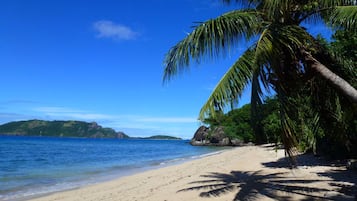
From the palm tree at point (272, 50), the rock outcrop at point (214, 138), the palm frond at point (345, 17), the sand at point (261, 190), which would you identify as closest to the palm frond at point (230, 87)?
the palm tree at point (272, 50)

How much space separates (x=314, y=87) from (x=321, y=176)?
6.05 m

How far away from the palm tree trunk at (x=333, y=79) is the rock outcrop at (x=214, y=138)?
75149 mm

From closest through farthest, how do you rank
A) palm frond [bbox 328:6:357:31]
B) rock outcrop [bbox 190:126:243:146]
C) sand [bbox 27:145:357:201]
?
1. palm frond [bbox 328:6:357:31]
2. sand [bbox 27:145:357:201]
3. rock outcrop [bbox 190:126:243:146]

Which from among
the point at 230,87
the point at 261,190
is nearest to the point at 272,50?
the point at 230,87

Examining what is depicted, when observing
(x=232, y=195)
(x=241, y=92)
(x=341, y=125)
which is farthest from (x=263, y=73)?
(x=232, y=195)

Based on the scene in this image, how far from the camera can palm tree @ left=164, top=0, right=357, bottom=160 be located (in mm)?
5863

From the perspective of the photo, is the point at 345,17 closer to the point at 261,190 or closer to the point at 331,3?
the point at 331,3

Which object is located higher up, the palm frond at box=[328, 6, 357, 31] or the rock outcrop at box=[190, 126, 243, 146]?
the rock outcrop at box=[190, 126, 243, 146]

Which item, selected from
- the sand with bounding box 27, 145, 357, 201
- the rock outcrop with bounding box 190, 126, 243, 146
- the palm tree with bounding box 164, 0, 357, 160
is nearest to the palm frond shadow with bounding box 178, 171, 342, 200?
the sand with bounding box 27, 145, 357, 201

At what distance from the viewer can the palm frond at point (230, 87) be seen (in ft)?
19.2

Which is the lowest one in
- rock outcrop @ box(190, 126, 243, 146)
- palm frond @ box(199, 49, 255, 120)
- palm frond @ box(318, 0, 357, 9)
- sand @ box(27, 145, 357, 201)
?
sand @ box(27, 145, 357, 201)

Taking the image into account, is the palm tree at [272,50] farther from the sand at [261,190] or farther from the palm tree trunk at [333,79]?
the sand at [261,190]

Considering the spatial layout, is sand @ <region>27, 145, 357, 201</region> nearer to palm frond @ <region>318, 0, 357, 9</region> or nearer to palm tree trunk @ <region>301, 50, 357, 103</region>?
palm tree trunk @ <region>301, 50, 357, 103</region>

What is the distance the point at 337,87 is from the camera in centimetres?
593
